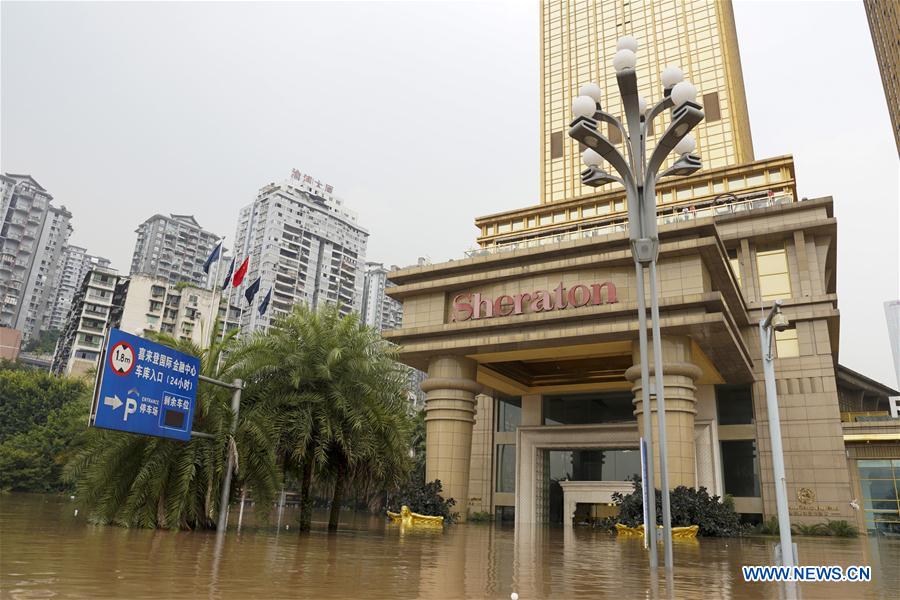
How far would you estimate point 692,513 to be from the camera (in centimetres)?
2373

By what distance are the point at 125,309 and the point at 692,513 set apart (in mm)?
78564

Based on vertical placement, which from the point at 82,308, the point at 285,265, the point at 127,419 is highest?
the point at 285,265

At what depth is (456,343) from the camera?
29.8 m

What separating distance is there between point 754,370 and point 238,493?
2645 centimetres

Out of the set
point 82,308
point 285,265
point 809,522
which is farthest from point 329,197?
point 809,522

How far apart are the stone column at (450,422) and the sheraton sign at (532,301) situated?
96.0 inches

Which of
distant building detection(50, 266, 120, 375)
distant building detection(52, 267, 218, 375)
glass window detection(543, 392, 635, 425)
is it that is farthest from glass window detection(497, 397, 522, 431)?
distant building detection(50, 266, 120, 375)

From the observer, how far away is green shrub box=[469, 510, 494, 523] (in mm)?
36469

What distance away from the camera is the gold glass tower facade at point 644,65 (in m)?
48.2

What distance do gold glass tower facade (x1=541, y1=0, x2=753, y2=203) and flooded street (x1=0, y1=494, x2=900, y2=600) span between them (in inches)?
1533

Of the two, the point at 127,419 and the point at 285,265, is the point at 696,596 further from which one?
the point at 285,265

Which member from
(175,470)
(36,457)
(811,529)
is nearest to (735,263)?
(811,529)

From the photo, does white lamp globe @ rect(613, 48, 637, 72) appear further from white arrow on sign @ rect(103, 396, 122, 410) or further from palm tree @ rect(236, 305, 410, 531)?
white arrow on sign @ rect(103, 396, 122, 410)

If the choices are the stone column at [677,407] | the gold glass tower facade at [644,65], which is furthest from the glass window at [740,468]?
the gold glass tower facade at [644,65]
